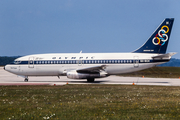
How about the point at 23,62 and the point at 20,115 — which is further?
the point at 23,62

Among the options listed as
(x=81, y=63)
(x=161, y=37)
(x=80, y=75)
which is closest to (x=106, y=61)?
(x=81, y=63)

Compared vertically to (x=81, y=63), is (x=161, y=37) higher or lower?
higher

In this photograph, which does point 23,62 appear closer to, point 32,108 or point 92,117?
point 32,108

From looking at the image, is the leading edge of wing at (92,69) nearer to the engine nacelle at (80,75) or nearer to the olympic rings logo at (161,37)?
the engine nacelle at (80,75)

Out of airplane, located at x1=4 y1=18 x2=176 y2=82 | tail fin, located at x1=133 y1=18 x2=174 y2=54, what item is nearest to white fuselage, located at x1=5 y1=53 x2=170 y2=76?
airplane, located at x1=4 y1=18 x2=176 y2=82

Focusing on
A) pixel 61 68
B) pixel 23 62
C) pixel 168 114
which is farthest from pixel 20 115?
pixel 23 62

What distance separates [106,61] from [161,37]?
865 centimetres

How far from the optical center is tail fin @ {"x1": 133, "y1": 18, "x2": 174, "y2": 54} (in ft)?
116

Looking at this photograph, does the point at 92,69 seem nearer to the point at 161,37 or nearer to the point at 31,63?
the point at 31,63

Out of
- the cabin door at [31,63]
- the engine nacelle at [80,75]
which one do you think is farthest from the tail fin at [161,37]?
the cabin door at [31,63]

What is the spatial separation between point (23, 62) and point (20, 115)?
26.9 meters

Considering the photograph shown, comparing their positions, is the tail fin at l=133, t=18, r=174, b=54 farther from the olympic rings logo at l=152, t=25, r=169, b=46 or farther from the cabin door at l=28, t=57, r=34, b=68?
the cabin door at l=28, t=57, r=34, b=68

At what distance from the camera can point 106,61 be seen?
116 feet

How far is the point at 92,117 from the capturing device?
425 inches
